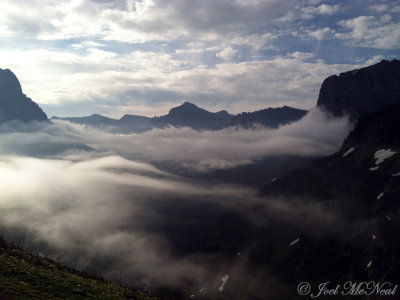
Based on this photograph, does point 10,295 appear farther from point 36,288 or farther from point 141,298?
point 141,298

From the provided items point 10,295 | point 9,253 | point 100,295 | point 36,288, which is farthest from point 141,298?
point 9,253

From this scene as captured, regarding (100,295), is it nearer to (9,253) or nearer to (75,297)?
(75,297)

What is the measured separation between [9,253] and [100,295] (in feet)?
122

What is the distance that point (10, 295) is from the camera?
51125mm

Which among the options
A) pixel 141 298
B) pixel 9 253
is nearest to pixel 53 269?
pixel 9 253

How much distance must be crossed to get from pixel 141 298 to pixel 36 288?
22114 millimetres

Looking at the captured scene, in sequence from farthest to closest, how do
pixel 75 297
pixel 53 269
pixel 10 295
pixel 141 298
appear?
1. pixel 53 269
2. pixel 141 298
3. pixel 75 297
4. pixel 10 295

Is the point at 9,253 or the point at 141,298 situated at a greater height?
the point at 9,253

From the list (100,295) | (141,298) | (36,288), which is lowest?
(141,298)

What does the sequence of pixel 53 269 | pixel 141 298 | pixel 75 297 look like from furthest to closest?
pixel 53 269
pixel 141 298
pixel 75 297

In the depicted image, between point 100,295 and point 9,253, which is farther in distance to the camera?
point 9,253

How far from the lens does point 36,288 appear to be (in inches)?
2356

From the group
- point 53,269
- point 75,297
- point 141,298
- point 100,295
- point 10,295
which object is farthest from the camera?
point 53,269

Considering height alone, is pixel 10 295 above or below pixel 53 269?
above
